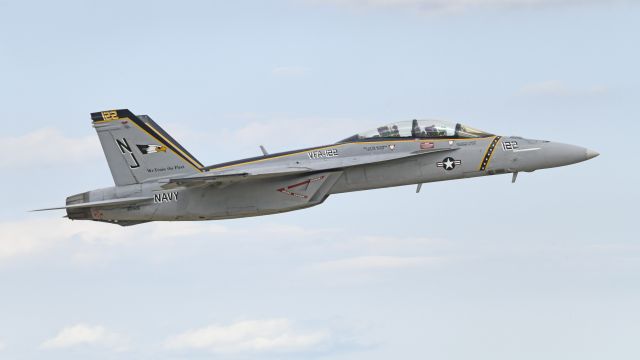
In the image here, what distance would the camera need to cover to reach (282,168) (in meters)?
26.3

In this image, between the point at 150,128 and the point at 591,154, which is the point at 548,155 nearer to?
the point at 591,154

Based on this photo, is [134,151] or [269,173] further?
[134,151]

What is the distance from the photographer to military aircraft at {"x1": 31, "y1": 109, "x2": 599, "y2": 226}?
26.1 metres

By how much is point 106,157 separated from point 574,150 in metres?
11.2

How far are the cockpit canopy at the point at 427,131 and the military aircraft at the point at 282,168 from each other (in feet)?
0.08

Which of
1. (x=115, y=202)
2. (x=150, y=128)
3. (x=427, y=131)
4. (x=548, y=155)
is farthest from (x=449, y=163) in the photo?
(x=115, y=202)

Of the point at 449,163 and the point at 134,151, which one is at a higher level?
the point at 134,151

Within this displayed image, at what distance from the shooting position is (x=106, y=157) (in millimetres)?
27438

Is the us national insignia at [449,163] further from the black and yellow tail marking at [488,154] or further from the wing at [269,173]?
the black and yellow tail marking at [488,154]

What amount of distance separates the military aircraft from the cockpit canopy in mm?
23

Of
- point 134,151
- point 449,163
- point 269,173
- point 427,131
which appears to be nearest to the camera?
point 269,173

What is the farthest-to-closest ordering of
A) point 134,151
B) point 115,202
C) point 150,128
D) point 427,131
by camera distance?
point 150,128, point 134,151, point 115,202, point 427,131

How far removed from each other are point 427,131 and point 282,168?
11.5 ft

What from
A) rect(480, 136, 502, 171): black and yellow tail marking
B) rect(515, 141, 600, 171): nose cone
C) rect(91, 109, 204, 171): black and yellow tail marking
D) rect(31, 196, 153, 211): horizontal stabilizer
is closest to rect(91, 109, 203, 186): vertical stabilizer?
rect(91, 109, 204, 171): black and yellow tail marking
